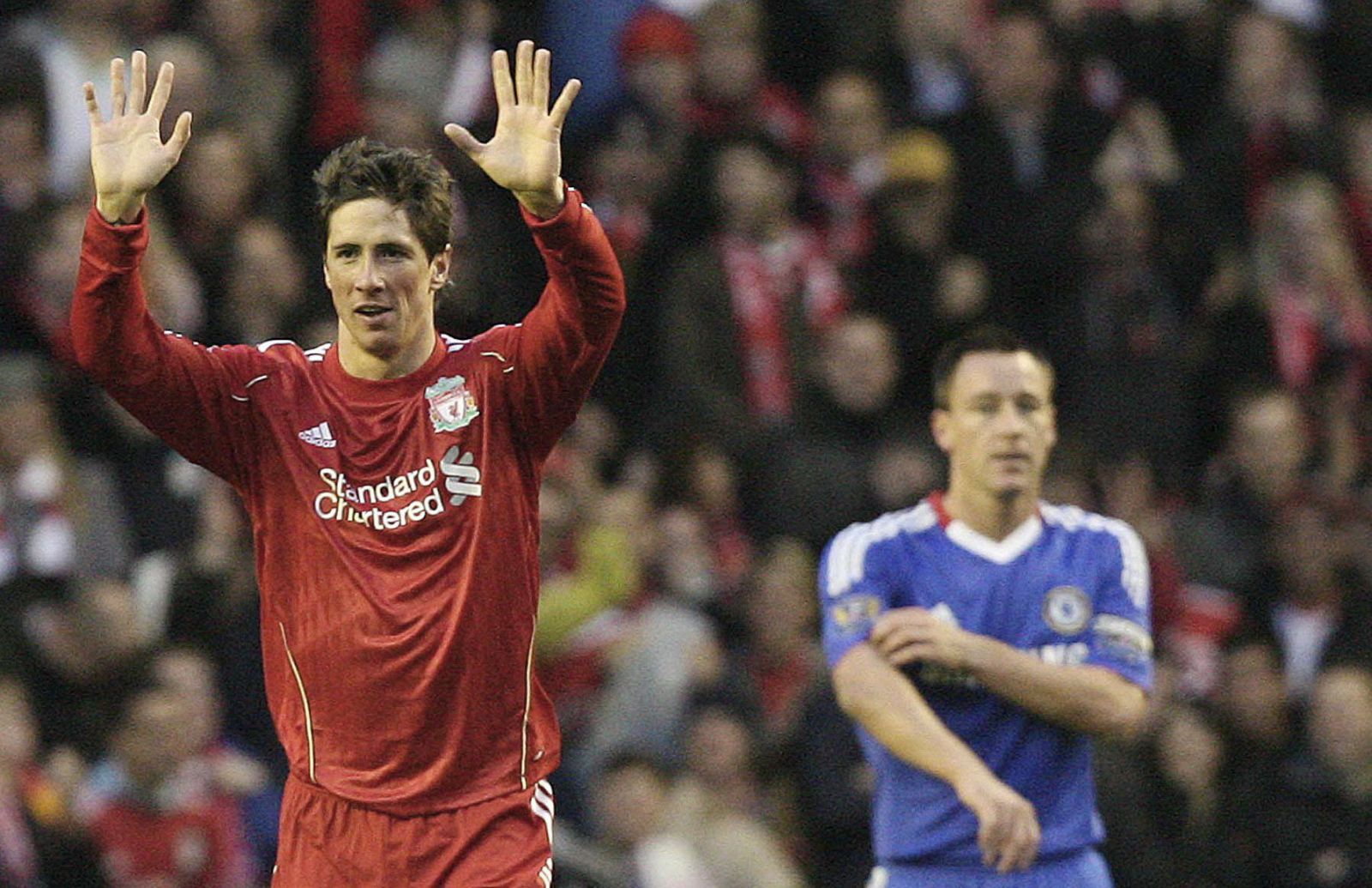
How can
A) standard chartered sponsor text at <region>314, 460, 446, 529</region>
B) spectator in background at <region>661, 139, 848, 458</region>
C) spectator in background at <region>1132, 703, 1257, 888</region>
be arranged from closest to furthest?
standard chartered sponsor text at <region>314, 460, 446, 529</region> < spectator in background at <region>1132, 703, 1257, 888</region> < spectator in background at <region>661, 139, 848, 458</region>

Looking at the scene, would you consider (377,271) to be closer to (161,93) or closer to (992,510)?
(161,93)

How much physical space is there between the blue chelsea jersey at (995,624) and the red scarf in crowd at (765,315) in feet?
14.6

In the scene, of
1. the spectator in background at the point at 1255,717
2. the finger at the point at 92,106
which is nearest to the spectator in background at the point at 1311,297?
the spectator in background at the point at 1255,717

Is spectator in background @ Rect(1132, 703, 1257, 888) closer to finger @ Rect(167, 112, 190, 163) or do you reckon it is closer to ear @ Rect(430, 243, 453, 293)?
ear @ Rect(430, 243, 453, 293)

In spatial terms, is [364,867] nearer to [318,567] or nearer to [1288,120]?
[318,567]

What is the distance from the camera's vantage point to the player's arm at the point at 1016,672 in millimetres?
6992

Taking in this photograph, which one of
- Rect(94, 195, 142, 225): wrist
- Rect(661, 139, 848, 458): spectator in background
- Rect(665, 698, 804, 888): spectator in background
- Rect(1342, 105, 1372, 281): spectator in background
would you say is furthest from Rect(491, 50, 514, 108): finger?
Rect(1342, 105, 1372, 281): spectator in background

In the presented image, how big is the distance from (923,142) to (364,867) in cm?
750

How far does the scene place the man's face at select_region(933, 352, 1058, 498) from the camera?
7324 millimetres

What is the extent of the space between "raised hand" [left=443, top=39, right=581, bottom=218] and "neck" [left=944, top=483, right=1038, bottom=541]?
215 cm

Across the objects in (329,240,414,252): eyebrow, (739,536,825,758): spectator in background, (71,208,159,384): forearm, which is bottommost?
(739,536,825,758): spectator in background

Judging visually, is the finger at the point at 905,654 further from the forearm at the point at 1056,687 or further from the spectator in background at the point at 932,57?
the spectator in background at the point at 932,57

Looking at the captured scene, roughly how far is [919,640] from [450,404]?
5.73 ft

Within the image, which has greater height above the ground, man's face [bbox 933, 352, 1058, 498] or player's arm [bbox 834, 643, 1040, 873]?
man's face [bbox 933, 352, 1058, 498]
